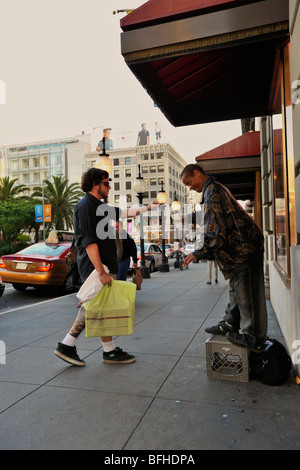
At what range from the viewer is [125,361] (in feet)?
12.6

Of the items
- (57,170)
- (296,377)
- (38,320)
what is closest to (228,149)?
(38,320)

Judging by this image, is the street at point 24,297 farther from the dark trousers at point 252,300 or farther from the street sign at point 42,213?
the street sign at point 42,213

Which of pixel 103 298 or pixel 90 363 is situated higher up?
pixel 103 298

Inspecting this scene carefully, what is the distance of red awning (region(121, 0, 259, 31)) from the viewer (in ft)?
11.8

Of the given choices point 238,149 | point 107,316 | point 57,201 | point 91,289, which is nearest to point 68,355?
point 107,316

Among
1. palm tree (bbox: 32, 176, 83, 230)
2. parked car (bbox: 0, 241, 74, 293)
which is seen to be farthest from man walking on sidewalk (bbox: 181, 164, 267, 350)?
palm tree (bbox: 32, 176, 83, 230)

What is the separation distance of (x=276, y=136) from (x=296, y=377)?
3.78 m

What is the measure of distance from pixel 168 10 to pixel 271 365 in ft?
12.2

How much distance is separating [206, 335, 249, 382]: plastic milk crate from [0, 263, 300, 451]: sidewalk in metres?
0.08

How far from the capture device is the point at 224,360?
3.33m

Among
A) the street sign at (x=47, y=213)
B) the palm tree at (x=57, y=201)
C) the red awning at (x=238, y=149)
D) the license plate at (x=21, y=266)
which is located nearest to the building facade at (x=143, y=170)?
the palm tree at (x=57, y=201)

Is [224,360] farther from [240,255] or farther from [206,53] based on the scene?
[206,53]

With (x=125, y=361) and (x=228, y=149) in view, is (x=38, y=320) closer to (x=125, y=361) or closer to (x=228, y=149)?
(x=125, y=361)

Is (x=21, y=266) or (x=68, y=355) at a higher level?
(x=21, y=266)
